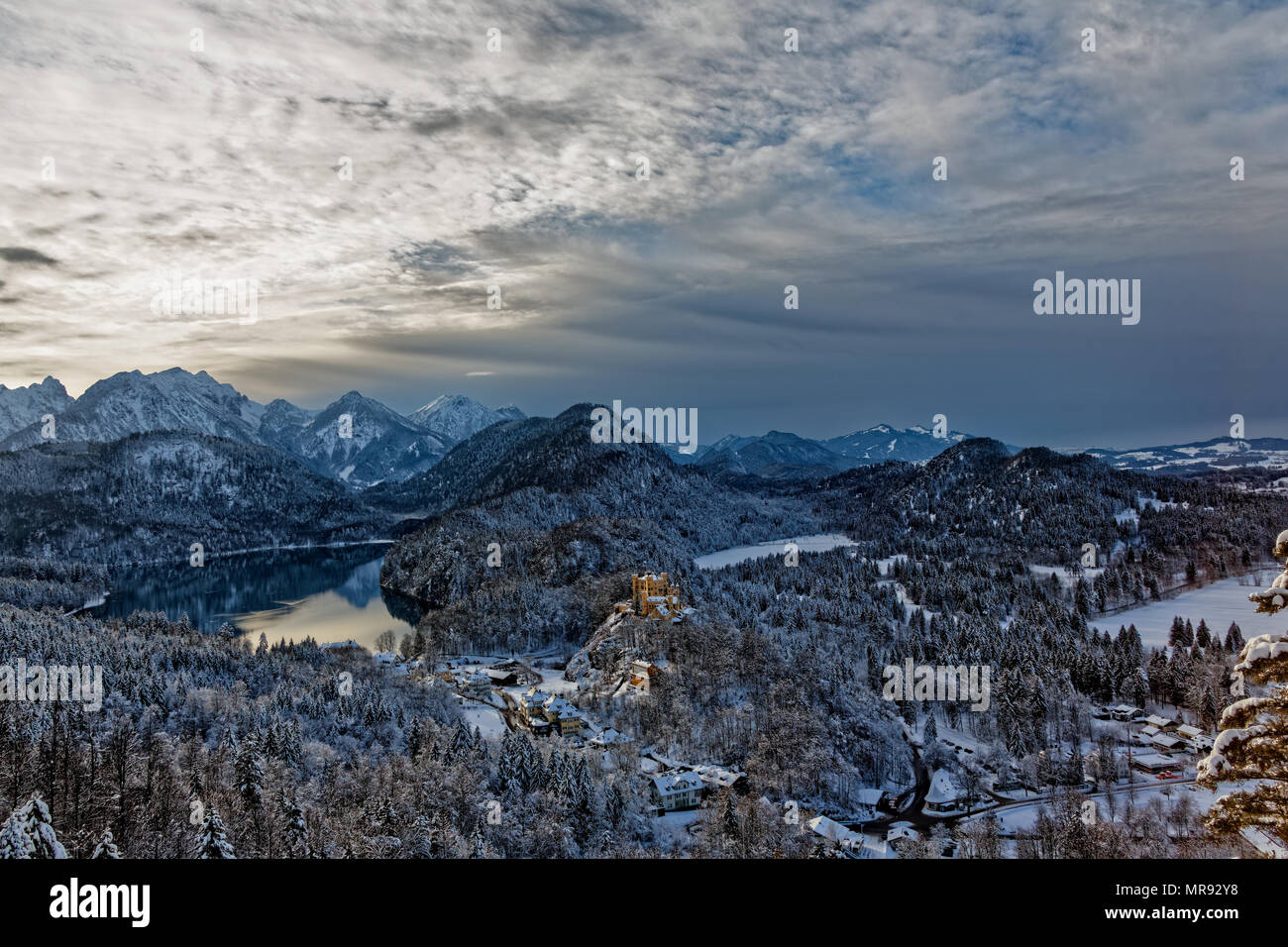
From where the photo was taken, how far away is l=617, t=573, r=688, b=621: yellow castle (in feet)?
203

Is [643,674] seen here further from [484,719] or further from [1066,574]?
[1066,574]

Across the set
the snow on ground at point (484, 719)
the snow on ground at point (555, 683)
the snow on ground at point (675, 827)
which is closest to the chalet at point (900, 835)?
the snow on ground at point (675, 827)

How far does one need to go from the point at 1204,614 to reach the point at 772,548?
3194 inches

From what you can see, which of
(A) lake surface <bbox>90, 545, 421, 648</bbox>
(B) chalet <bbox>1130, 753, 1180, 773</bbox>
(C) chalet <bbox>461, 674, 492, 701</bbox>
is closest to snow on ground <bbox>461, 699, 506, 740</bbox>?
→ (C) chalet <bbox>461, 674, 492, 701</bbox>

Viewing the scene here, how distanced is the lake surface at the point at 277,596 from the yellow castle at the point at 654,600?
3093 centimetres

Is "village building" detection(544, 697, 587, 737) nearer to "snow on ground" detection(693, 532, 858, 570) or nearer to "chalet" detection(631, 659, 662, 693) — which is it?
"chalet" detection(631, 659, 662, 693)

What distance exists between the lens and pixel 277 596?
11500 cm

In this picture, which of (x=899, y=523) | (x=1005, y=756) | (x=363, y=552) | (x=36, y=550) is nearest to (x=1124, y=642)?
(x=1005, y=756)

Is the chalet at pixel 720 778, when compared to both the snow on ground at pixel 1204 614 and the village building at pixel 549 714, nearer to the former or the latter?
the village building at pixel 549 714

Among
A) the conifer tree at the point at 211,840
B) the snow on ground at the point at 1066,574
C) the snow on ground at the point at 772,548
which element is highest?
the conifer tree at the point at 211,840

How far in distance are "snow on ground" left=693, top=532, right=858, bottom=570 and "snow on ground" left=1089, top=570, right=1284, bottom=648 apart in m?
56.8

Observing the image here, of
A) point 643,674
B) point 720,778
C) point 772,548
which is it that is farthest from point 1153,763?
point 772,548

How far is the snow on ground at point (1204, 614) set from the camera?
65.8m
